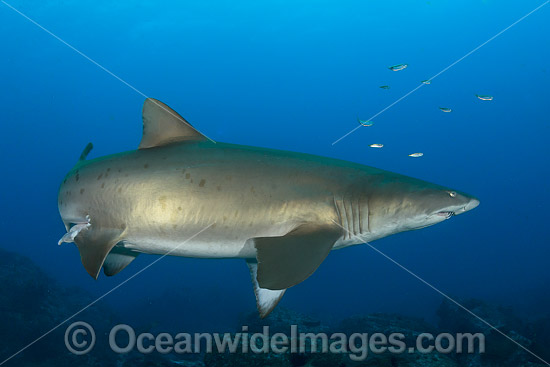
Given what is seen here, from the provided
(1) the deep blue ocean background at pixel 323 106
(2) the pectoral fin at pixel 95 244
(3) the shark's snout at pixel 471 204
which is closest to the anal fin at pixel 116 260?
(2) the pectoral fin at pixel 95 244

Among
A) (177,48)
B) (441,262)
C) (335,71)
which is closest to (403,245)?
(441,262)

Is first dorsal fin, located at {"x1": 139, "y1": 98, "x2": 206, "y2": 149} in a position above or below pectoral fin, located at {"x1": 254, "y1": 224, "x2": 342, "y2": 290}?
→ above

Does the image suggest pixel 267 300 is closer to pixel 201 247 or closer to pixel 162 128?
pixel 201 247

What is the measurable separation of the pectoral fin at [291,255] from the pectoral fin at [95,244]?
1572mm

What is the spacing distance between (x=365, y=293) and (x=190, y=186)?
48577 millimetres

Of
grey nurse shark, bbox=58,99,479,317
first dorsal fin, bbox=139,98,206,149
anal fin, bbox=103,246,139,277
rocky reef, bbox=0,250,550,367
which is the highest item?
first dorsal fin, bbox=139,98,206,149

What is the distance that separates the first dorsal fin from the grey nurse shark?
198 millimetres

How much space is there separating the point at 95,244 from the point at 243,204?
1.65 metres

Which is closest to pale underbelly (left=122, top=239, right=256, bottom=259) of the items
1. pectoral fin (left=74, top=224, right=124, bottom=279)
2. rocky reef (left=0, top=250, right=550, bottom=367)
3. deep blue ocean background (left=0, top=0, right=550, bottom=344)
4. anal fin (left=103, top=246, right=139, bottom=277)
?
pectoral fin (left=74, top=224, right=124, bottom=279)

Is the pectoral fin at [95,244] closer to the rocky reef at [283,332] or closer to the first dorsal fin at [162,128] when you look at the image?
the first dorsal fin at [162,128]

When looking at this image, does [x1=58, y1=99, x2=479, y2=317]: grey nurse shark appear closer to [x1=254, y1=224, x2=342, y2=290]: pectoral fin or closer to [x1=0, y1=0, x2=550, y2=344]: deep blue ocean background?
[x1=254, y1=224, x2=342, y2=290]: pectoral fin

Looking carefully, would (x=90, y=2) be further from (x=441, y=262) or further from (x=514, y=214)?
(x=514, y=214)

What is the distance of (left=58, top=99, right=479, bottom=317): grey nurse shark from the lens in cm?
295

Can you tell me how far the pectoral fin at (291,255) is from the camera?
2.41 metres
